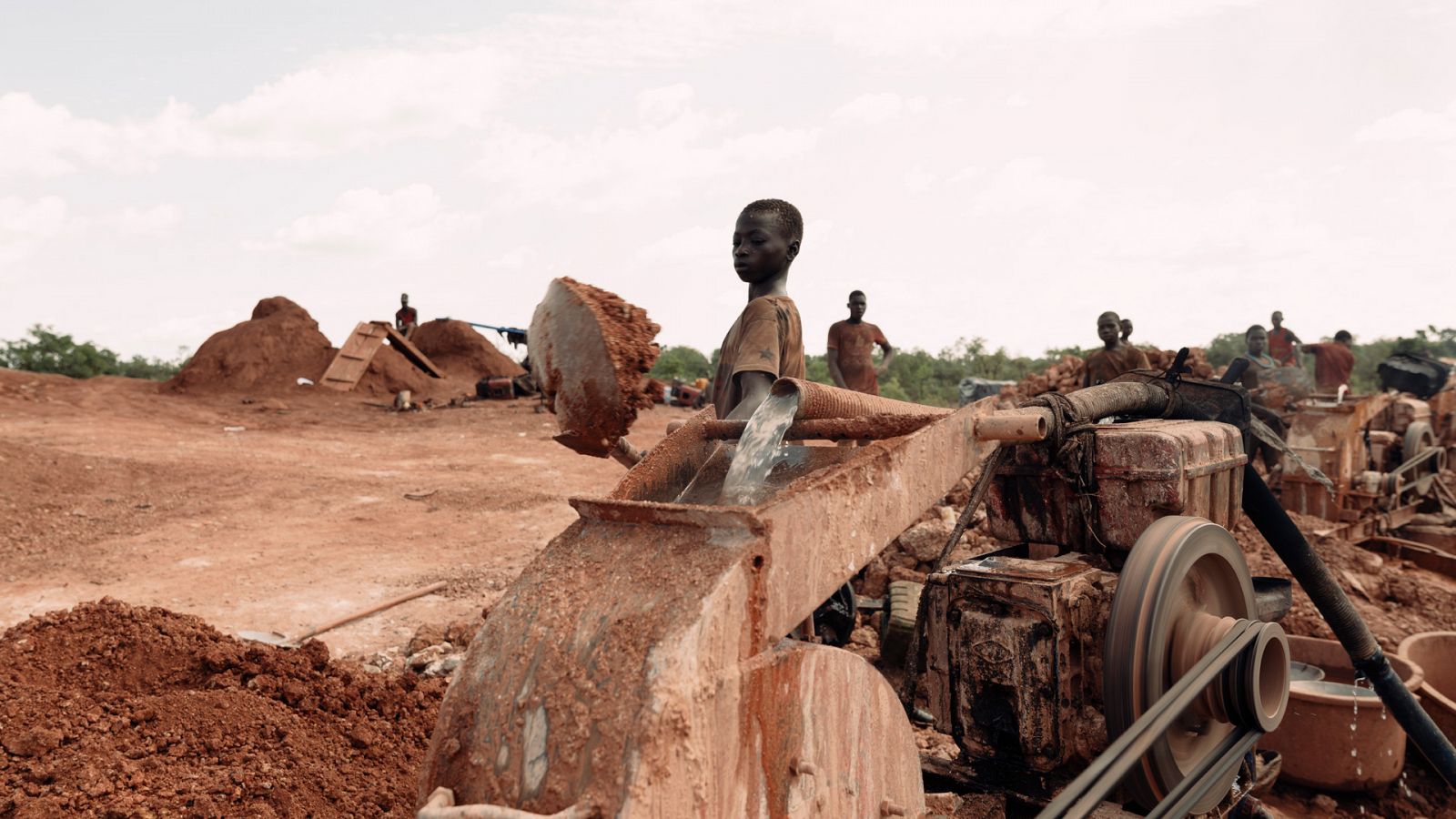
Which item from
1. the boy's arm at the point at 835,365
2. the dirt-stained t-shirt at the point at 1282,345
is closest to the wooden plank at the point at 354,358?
the boy's arm at the point at 835,365

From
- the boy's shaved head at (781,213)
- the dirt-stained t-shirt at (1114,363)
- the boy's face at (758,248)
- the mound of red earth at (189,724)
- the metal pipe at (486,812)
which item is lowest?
the mound of red earth at (189,724)

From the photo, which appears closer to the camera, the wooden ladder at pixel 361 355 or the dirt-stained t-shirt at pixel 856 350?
the dirt-stained t-shirt at pixel 856 350

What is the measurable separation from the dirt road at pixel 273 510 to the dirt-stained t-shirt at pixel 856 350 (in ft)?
10.9

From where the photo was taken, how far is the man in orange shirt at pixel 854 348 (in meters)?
10.5

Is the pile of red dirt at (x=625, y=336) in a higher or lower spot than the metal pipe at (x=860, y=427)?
higher

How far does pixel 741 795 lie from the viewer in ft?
5.55

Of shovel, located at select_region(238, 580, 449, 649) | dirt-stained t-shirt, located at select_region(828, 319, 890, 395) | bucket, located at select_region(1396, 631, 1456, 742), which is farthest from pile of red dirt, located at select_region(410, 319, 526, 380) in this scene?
bucket, located at select_region(1396, 631, 1456, 742)

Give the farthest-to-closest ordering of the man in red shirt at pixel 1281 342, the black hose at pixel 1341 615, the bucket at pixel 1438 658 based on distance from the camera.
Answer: the man in red shirt at pixel 1281 342 < the bucket at pixel 1438 658 < the black hose at pixel 1341 615

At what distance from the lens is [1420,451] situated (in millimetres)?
10008

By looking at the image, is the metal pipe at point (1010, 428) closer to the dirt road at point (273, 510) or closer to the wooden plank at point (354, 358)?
the dirt road at point (273, 510)

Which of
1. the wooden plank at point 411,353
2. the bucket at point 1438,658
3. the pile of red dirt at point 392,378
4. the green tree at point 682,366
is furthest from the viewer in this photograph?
the green tree at point 682,366

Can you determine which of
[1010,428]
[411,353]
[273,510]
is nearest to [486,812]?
[1010,428]

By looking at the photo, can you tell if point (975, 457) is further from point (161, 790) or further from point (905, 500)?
point (161, 790)

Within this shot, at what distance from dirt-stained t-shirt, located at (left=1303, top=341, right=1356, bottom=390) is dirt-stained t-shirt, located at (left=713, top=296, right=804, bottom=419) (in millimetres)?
13670
